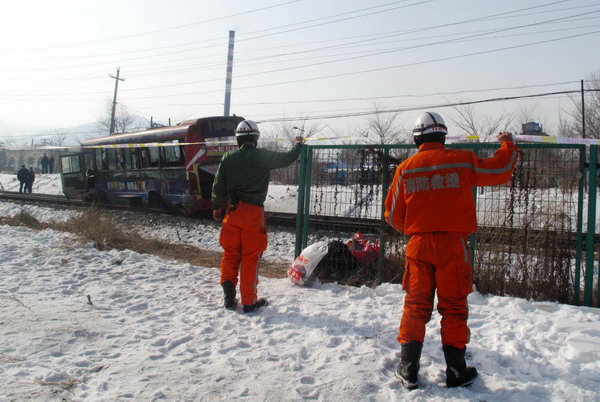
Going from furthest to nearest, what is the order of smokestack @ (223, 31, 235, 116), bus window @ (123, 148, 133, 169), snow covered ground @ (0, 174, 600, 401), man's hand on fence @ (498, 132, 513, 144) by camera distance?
→ smokestack @ (223, 31, 235, 116) → bus window @ (123, 148, 133, 169) → man's hand on fence @ (498, 132, 513, 144) → snow covered ground @ (0, 174, 600, 401)

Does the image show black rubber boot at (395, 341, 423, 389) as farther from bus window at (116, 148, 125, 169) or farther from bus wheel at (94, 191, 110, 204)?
bus wheel at (94, 191, 110, 204)

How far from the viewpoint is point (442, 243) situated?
2.94m

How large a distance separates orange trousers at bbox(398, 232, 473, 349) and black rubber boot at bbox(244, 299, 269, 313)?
183 centimetres

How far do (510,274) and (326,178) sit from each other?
2548 mm

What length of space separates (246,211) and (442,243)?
2.15m

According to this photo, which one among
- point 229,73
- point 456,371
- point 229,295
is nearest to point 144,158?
point 229,295

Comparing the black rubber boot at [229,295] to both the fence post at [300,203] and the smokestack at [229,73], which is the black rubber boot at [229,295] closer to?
the fence post at [300,203]

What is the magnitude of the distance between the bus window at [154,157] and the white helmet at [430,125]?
40.1 ft

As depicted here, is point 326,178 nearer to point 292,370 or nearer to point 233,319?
point 233,319

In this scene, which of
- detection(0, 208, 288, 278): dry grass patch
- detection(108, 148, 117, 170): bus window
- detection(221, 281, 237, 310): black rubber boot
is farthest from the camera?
detection(108, 148, 117, 170): bus window

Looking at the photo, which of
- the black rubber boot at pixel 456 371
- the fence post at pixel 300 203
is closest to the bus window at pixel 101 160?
the fence post at pixel 300 203

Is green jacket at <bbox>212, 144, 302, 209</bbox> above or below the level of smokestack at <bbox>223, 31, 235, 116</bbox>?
below

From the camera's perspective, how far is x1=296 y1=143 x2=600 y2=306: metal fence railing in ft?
14.8

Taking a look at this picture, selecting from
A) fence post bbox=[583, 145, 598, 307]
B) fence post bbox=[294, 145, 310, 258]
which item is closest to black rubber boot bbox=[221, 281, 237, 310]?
fence post bbox=[294, 145, 310, 258]
